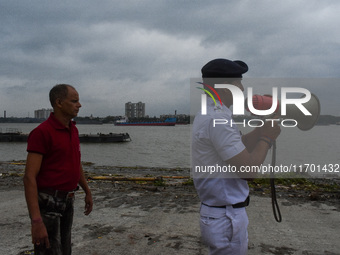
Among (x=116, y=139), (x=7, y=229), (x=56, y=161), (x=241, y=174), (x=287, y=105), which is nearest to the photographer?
(x=241, y=174)

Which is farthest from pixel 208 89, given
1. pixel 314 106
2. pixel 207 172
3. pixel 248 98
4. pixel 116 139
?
pixel 116 139

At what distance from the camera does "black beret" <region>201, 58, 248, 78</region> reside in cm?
205

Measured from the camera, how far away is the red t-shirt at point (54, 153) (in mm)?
2410

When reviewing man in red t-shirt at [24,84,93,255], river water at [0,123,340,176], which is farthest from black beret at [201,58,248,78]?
river water at [0,123,340,176]

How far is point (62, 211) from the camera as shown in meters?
2.62

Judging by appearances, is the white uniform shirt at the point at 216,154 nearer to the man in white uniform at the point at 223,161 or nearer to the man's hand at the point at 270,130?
the man in white uniform at the point at 223,161

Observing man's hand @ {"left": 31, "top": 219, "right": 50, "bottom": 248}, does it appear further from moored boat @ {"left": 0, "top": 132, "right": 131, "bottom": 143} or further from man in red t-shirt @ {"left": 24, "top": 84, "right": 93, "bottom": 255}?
moored boat @ {"left": 0, "top": 132, "right": 131, "bottom": 143}

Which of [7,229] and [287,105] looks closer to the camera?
[287,105]

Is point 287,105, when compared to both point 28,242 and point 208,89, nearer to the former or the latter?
point 208,89

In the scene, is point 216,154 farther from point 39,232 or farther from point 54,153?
point 39,232

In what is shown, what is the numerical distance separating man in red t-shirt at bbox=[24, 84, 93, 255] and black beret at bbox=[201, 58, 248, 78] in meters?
1.24

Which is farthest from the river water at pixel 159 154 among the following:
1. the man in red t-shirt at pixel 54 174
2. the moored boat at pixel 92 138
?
the man in red t-shirt at pixel 54 174

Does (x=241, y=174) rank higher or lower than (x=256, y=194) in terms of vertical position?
higher

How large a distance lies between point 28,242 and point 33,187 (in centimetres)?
234
